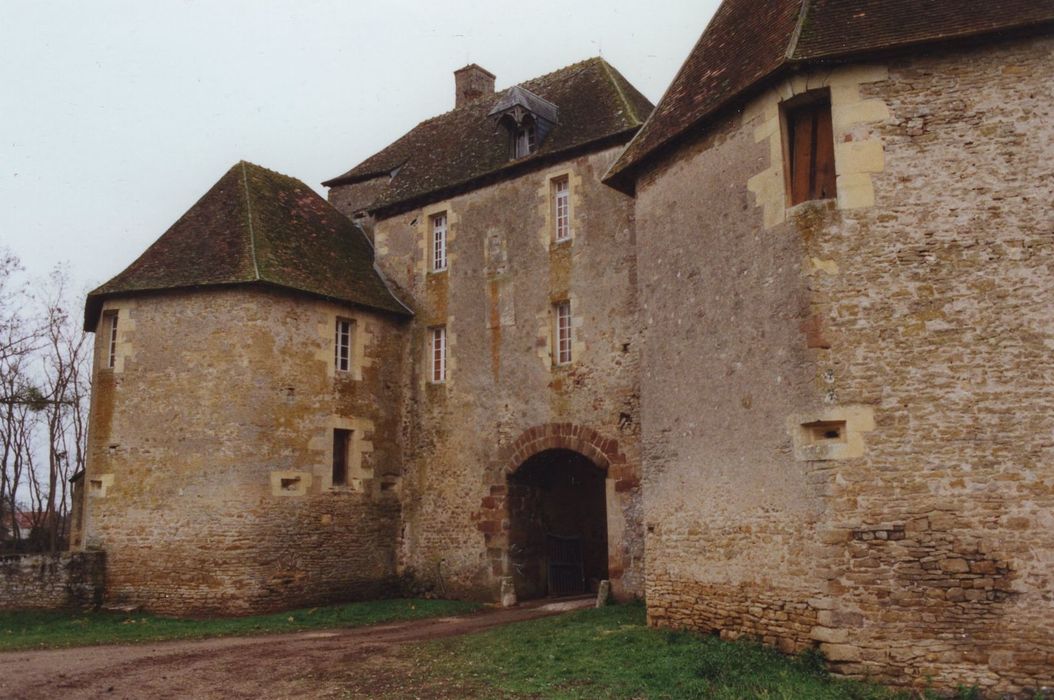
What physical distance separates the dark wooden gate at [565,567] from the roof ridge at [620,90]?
24.8ft

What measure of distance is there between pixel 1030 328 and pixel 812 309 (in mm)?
1921

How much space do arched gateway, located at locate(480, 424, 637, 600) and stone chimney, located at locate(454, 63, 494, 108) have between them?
9.34 metres

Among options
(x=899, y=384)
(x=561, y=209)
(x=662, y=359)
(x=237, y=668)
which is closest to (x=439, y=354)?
(x=561, y=209)

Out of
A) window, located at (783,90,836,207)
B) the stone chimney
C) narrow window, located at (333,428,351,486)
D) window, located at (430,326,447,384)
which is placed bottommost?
narrow window, located at (333,428,351,486)

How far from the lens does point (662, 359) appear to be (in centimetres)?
1095

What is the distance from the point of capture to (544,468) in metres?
15.9

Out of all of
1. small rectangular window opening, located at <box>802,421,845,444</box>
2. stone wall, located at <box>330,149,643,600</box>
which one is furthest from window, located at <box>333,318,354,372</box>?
small rectangular window opening, located at <box>802,421,845,444</box>

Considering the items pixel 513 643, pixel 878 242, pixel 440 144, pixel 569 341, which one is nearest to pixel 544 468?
pixel 569 341

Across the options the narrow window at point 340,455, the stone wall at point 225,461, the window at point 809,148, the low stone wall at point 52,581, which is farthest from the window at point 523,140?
the low stone wall at point 52,581

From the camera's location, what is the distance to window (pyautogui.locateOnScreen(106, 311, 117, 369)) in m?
15.5

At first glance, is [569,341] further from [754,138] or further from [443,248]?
[754,138]

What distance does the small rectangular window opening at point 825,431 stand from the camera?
8508mm

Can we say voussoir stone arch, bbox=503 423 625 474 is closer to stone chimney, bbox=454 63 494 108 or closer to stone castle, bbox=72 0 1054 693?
stone castle, bbox=72 0 1054 693

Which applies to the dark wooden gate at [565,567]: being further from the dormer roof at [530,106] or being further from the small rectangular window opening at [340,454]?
the dormer roof at [530,106]
